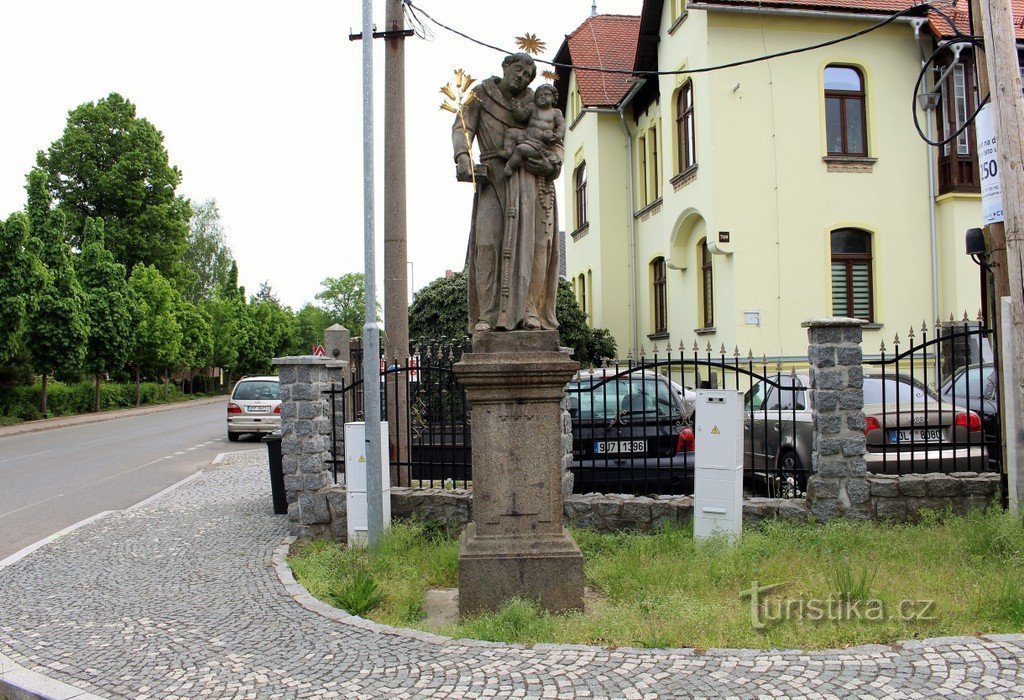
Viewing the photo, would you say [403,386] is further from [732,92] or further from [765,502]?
[732,92]

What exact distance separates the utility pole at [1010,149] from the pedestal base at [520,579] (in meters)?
4.28

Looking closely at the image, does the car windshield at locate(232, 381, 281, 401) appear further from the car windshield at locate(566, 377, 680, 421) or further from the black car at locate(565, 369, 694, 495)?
the black car at locate(565, 369, 694, 495)

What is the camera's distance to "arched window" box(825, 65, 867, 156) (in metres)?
19.2

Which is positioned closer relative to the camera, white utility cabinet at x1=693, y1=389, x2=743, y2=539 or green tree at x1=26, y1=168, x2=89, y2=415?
white utility cabinet at x1=693, y1=389, x2=743, y2=539

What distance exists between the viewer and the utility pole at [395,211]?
9.54m

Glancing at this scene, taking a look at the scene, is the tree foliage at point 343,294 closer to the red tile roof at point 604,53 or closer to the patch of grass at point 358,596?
the red tile roof at point 604,53

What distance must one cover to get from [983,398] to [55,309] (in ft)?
88.5

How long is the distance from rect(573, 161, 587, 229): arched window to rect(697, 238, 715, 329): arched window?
8.40 m

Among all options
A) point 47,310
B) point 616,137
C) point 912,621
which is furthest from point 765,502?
point 47,310

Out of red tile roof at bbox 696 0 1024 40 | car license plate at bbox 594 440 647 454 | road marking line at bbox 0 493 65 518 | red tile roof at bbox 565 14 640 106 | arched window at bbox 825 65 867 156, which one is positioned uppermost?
red tile roof at bbox 565 14 640 106

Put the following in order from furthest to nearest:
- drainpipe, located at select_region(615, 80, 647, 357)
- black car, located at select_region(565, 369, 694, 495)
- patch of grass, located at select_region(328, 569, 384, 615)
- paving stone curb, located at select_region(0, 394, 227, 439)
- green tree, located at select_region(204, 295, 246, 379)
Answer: green tree, located at select_region(204, 295, 246, 379), paving stone curb, located at select_region(0, 394, 227, 439), drainpipe, located at select_region(615, 80, 647, 357), black car, located at select_region(565, 369, 694, 495), patch of grass, located at select_region(328, 569, 384, 615)

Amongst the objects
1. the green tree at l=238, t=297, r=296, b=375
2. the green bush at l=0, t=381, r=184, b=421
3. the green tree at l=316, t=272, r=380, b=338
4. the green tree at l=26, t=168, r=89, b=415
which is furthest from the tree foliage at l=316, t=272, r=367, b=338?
the green tree at l=26, t=168, r=89, b=415

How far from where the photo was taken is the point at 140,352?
39375 millimetres

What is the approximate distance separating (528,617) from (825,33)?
1758 centimetres
